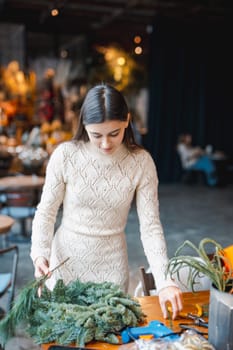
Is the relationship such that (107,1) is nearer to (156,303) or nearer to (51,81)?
(51,81)

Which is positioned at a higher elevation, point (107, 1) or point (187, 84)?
point (107, 1)

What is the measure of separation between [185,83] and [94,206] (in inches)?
416

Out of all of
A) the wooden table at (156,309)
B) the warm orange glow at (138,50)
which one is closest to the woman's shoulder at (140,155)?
the wooden table at (156,309)

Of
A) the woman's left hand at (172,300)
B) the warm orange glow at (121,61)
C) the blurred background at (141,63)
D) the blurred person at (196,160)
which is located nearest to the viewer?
the woman's left hand at (172,300)

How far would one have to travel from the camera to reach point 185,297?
1.72 metres

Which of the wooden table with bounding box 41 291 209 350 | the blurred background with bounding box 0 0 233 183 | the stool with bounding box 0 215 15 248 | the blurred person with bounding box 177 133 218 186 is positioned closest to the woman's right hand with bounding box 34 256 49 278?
the wooden table with bounding box 41 291 209 350

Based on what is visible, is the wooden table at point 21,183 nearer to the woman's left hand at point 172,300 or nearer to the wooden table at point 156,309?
the wooden table at point 156,309

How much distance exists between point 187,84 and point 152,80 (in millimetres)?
890

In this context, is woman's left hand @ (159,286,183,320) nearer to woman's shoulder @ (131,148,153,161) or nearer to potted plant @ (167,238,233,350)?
potted plant @ (167,238,233,350)

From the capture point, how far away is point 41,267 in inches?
62.2

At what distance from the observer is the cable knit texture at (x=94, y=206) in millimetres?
1767

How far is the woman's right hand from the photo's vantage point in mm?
1554

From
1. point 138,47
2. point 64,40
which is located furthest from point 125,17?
point 64,40

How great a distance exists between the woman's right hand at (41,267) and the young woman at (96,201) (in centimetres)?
6
